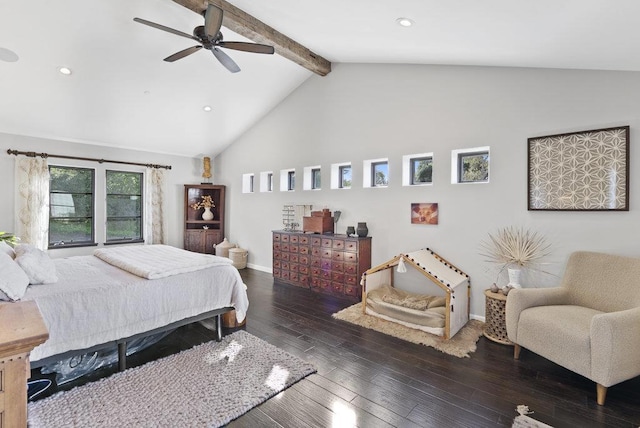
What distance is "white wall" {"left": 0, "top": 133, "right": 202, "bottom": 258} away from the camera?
191 inches

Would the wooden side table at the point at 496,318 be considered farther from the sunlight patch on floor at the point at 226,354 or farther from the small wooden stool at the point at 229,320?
the small wooden stool at the point at 229,320

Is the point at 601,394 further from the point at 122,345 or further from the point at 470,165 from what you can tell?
the point at 122,345

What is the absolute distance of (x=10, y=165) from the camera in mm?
4895

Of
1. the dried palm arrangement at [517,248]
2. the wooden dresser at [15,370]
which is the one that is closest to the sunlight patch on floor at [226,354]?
the wooden dresser at [15,370]

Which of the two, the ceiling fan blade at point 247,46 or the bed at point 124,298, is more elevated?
the ceiling fan blade at point 247,46

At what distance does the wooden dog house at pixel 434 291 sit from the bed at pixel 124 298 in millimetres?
1602

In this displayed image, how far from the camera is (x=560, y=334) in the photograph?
2271mm

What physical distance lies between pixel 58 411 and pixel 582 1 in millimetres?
4031

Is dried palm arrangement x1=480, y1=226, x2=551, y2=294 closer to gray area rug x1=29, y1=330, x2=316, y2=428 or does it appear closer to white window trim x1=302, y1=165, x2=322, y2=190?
gray area rug x1=29, y1=330, x2=316, y2=428

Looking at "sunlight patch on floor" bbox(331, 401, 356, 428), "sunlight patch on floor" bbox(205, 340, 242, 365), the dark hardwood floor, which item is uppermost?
"sunlight patch on floor" bbox(205, 340, 242, 365)

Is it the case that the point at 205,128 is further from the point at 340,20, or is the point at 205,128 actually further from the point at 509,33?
the point at 509,33

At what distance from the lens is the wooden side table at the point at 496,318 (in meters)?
2.92

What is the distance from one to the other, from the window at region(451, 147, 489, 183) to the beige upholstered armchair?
1.26 meters

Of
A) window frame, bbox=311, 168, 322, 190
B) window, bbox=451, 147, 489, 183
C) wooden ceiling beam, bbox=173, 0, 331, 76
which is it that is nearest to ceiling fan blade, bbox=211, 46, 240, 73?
wooden ceiling beam, bbox=173, 0, 331, 76
